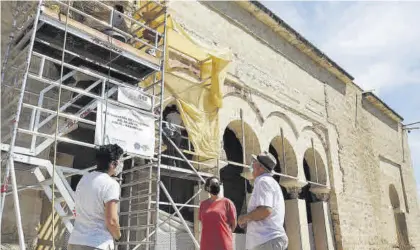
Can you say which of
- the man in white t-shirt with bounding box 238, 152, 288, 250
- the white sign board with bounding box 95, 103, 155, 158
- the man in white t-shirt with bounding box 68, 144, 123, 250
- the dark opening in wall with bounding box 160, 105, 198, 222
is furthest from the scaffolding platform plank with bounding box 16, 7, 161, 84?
the man in white t-shirt with bounding box 238, 152, 288, 250

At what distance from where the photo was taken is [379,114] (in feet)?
51.1

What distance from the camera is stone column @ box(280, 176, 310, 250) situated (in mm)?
8617

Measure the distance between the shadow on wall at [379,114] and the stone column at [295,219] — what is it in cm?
683

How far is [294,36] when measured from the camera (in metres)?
10.3

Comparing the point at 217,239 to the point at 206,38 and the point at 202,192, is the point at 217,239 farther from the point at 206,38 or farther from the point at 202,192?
the point at 206,38

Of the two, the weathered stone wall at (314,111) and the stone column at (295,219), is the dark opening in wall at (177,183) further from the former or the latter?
the stone column at (295,219)

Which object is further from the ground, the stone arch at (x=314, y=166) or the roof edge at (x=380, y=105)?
the roof edge at (x=380, y=105)

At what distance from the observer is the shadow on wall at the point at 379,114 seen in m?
14.5

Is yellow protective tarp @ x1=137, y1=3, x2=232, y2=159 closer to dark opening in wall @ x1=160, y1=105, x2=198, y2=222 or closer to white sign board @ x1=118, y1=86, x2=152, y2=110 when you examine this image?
dark opening in wall @ x1=160, y1=105, x2=198, y2=222

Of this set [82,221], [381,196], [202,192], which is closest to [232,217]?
[82,221]

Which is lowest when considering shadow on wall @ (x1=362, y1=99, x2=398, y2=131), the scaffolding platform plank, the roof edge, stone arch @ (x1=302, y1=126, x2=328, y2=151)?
the scaffolding platform plank

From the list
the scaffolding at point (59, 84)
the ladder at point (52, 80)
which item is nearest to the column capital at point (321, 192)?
the scaffolding at point (59, 84)

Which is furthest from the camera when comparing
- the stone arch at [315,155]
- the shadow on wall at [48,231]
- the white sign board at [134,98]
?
the stone arch at [315,155]

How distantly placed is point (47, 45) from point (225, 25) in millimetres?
4802
